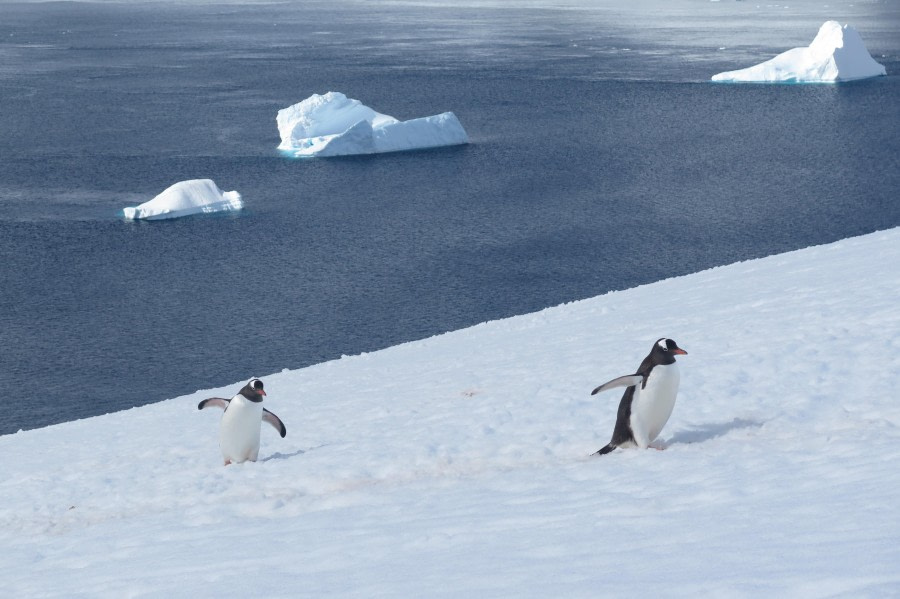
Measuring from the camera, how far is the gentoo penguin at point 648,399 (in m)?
10.1

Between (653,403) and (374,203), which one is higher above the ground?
(653,403)

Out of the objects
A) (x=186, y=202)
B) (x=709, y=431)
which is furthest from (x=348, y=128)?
(x=709, y=431)

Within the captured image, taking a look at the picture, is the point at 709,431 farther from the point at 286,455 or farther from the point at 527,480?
the point at 286,455

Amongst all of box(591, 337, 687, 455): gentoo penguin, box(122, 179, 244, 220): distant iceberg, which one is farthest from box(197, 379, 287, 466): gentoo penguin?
box(122, 179, 244, 220): distant iceberg

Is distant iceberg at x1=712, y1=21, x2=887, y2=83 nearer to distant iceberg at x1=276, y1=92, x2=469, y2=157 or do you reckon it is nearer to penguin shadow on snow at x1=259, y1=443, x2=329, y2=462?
distant iceberg at x1=276, y1=92, x2=469, y2=157

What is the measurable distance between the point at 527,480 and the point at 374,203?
137ft

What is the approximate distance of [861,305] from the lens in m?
14.3

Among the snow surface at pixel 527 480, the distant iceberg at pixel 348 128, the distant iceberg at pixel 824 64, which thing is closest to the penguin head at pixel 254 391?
the snow surface at pixel 527 480

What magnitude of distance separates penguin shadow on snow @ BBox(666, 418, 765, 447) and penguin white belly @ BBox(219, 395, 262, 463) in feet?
14.6

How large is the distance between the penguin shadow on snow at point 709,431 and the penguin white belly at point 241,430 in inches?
175

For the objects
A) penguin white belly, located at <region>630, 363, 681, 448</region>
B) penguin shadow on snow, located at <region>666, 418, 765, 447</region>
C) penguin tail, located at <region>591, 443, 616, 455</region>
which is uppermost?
penguin white belly, located at <region>630, 363, 681, 448</region>

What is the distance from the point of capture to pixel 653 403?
1006 cm

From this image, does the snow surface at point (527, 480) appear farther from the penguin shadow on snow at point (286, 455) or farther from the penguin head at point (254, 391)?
the penguin head at point (254, 391)

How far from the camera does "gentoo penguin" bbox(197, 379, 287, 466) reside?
39.5ft
